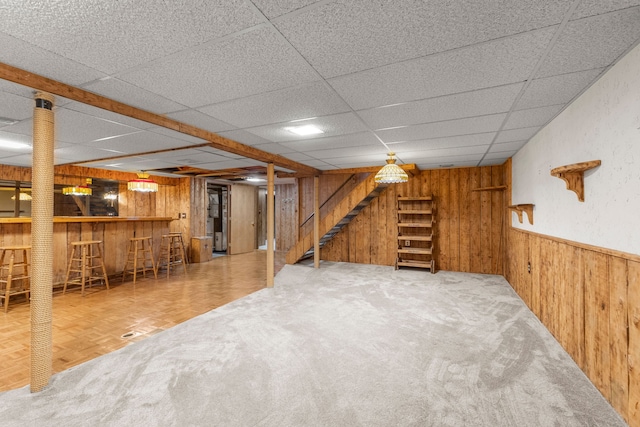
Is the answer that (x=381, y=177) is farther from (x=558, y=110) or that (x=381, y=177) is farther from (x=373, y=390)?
(x=373, y=390)

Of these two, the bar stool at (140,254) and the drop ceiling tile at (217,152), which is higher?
the drop ceiling tile at (217,152)

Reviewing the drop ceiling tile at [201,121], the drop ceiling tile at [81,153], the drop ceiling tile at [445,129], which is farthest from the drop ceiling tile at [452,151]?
the drop ceiling tile at [81,153]

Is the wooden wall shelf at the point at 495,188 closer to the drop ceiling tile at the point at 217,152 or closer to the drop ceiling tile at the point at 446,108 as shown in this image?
the drop ceiling tile at the point at 446,108

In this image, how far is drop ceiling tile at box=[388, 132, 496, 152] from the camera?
140 inches

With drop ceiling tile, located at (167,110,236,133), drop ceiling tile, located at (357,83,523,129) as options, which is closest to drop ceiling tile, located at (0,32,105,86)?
drop ceiling tile, located at (167,110,236,133)

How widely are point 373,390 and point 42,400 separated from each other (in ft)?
7.30

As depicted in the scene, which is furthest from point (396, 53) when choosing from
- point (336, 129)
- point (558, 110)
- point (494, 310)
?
point (494, 310)

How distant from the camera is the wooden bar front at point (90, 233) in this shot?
412 cm

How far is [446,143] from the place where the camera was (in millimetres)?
3854

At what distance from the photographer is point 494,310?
361cm

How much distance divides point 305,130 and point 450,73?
1.71 metres

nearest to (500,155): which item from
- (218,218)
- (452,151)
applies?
(452,151)

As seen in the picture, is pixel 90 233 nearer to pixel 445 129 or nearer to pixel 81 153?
pixel 81 153

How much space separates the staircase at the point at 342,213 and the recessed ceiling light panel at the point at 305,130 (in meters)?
2.68
